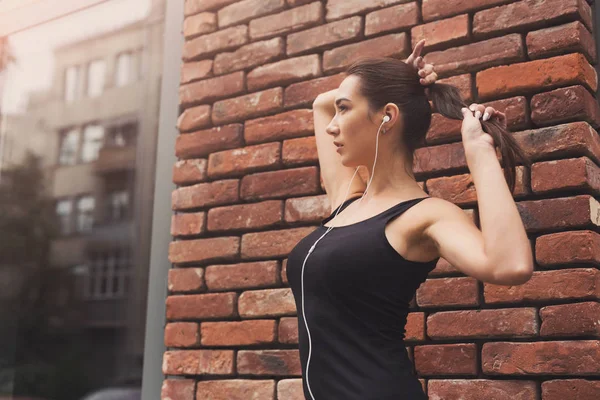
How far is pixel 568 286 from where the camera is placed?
158cm

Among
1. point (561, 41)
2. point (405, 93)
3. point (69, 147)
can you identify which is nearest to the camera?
point (405, 93)

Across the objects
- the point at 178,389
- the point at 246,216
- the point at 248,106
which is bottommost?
the point at 178,389

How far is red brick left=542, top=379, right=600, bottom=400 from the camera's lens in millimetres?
1512

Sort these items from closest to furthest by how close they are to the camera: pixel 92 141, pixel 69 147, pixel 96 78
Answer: pixel 69 147 → pixel 92 141 → pixel 96 78

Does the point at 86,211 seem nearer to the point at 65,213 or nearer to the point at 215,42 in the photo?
the point at 65,213

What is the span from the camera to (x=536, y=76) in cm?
172

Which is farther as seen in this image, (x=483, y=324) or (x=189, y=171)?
(x=189, y=171)

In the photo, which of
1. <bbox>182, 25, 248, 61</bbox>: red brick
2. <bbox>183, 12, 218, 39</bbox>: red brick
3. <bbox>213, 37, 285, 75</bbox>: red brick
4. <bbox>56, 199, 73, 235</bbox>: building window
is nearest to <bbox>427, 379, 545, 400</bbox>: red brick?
<bbox>213, 37, 285, 75</bbox>: red brick

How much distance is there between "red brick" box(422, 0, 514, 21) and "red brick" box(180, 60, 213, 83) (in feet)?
2.56

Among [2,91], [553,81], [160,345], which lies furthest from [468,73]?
[2,91]

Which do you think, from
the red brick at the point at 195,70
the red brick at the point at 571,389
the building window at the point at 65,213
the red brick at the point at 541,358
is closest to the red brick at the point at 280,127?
the red brick at the point at 195,70

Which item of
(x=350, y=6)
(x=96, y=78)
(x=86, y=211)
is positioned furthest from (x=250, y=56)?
(x=96, y=78)

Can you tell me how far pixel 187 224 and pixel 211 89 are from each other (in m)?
0.46

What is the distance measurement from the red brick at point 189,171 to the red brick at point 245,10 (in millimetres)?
471
